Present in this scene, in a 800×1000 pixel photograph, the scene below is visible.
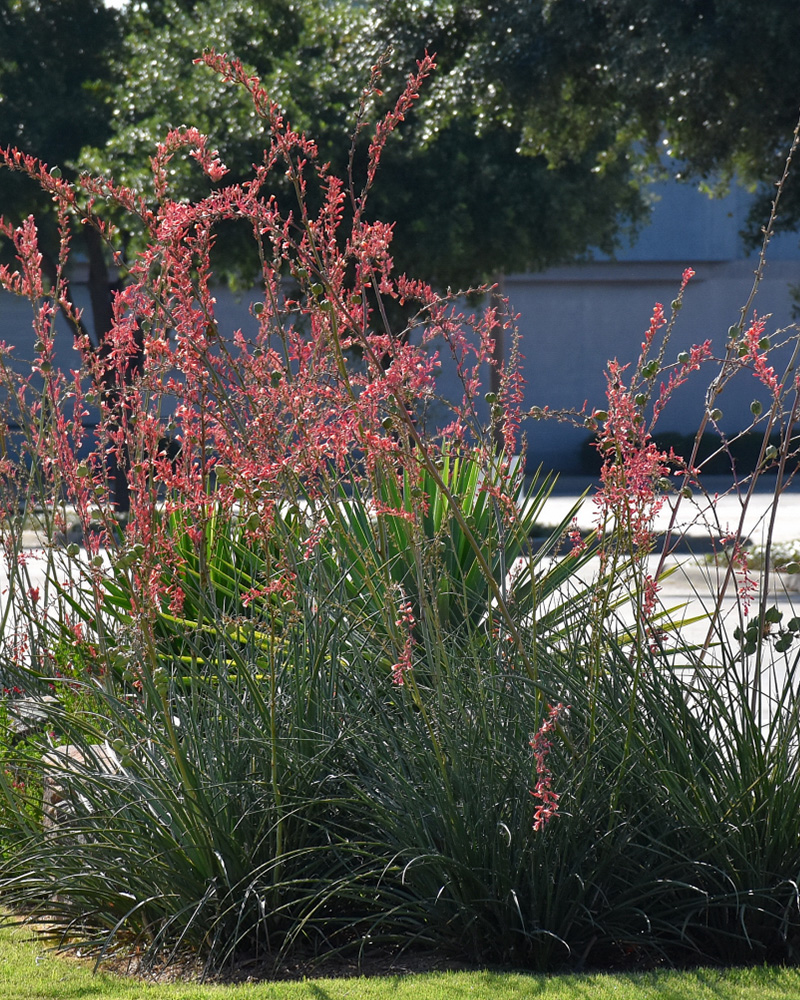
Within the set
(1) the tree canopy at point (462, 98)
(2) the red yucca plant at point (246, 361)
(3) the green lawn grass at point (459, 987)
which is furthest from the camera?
(1) the tree canopy at point (462, 98)

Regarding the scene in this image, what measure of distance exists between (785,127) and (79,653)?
10266 millimetres

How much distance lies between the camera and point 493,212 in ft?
58.9

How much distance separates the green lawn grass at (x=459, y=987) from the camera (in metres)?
2.79

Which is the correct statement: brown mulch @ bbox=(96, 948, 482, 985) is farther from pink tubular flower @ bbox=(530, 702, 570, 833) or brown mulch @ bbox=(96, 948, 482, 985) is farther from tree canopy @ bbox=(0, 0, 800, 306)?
tree canopy @ bbox=(0, 0, 800, 306)

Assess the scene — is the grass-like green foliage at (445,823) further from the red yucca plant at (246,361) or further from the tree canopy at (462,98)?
the tree canopy at (462,98)

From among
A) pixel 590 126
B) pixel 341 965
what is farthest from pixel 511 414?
pixel 590 126

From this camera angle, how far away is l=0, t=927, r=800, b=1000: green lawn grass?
2.79 meters

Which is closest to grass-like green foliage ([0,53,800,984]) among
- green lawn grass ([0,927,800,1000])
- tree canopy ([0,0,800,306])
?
green lawn grass ([0,927,800,1000])

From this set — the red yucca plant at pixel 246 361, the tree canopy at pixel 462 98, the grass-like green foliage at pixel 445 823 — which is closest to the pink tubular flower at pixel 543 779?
the grass-like green foliage at pixel 445 823

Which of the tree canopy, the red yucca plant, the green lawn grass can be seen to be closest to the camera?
the green lawn grass

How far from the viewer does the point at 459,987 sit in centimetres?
287

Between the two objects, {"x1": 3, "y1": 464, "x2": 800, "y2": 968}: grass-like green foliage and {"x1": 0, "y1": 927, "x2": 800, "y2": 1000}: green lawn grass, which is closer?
{"x1": 0, "y1": 927, "x2": 800, "y2": 1000}: green lawn grass

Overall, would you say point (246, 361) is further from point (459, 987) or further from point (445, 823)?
point (459, 987)

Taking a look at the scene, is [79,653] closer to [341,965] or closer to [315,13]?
[341,965]
